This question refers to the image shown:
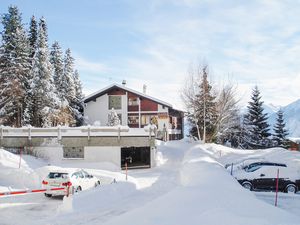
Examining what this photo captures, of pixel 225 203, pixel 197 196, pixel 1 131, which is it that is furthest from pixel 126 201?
pixel 1 131

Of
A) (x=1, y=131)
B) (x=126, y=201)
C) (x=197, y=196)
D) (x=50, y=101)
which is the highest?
(x=50, y=101)

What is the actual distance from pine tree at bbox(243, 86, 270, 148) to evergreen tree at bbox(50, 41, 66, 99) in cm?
3003

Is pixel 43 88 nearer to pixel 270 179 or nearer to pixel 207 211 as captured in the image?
pixel 270 179

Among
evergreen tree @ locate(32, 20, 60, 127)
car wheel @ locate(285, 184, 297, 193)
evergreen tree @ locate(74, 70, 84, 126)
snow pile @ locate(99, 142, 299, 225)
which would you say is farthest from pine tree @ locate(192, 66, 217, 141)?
snow pile @ locate(99, 142, 299, 225)

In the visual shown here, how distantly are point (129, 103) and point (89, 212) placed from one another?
117 feet

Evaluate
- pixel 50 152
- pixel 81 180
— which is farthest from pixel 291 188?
pixel 50 152

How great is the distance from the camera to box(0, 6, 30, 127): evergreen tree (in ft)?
125

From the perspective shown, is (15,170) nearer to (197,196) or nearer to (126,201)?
(126,201)

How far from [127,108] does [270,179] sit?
30.5 meters

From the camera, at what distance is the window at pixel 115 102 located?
47.9m

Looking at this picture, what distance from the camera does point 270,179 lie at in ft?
65.0

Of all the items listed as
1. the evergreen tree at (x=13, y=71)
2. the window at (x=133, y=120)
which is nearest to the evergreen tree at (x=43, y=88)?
the evergreen tree at (x=13, y=71)

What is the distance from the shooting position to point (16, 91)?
3775 centimetres

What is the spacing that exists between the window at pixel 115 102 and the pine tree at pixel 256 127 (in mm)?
21692
